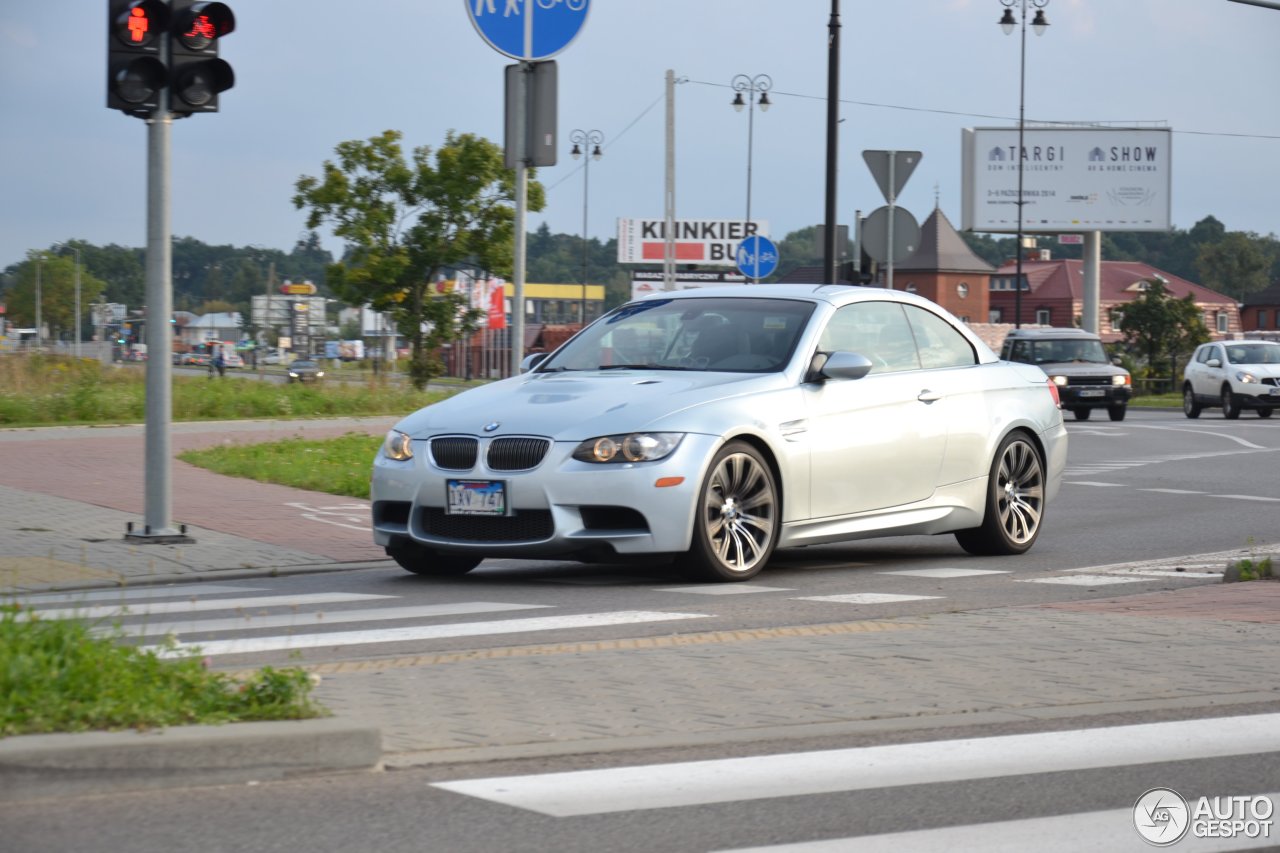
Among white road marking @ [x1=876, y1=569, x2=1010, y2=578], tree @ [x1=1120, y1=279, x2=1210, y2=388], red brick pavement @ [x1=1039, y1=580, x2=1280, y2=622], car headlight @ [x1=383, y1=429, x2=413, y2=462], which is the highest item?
tree @ [x1=1120, y1=279, x2=1210, y2=388]

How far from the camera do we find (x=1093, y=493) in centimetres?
1695

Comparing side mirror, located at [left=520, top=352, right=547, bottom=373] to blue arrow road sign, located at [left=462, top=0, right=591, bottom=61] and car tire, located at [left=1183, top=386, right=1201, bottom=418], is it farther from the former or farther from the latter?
car tire, located at [left=1183, top=386, right=1201, bottom=418]

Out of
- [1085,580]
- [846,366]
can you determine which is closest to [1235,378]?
[1085,580]

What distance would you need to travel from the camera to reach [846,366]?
32.7ft

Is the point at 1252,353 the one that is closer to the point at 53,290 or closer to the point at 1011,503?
the point at 1011,503

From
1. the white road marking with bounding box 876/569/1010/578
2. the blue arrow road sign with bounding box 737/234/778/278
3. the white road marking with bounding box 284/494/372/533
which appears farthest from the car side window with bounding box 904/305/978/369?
the blue arrow road sign with bounding box 737/234/778/278

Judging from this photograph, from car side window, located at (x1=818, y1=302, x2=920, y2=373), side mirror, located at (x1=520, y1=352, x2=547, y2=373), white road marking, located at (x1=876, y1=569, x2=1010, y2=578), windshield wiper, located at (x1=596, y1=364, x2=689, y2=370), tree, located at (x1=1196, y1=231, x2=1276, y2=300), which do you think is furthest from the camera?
tree, located at (x1=1196, y1=231, x2=1276, y2=300)

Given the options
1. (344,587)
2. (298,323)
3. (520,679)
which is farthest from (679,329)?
(298,323)

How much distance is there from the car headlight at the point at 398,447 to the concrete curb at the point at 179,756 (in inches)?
184

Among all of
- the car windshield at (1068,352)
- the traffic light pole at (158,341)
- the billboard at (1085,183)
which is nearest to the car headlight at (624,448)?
the traffic light pole at (158,341)

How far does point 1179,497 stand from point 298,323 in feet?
349

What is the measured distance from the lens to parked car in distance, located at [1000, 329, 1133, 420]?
36812mm

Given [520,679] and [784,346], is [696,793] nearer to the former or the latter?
[520,679]

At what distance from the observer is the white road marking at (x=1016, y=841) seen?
4277 mm
